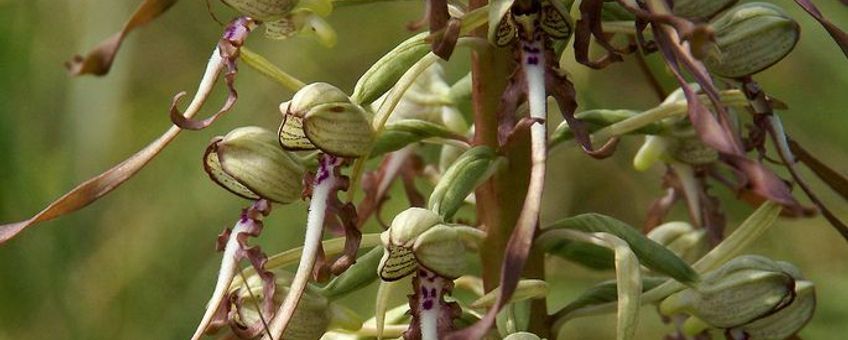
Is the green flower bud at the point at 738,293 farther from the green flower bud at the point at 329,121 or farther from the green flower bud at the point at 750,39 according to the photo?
the green flower bud at the point at 329,121

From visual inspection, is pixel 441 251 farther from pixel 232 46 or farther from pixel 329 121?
pixel 232 46

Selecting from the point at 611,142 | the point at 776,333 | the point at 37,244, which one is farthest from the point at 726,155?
the point at 37,244

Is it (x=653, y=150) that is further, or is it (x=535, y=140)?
(x=653, y=150)

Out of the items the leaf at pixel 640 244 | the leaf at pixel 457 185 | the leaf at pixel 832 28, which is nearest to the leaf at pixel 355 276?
the leaf at pixel 457 185

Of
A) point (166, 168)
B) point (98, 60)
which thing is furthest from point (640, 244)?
point (166, 168)

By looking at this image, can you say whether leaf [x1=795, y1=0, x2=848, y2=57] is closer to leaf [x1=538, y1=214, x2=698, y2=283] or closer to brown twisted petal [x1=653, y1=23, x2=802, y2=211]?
brown twisted petal [x1=653, y1=23, x2=802, y2=211]

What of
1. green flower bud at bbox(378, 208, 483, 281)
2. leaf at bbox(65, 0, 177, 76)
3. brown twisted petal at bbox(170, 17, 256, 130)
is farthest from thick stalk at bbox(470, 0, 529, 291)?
leaf at bbox(65, 0, 177, 76)

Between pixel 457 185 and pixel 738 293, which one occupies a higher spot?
pixel 457 185
